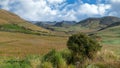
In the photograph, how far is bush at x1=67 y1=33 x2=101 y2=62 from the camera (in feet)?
71.8

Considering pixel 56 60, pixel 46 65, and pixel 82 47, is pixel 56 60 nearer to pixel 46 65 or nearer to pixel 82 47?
pixel 46 65

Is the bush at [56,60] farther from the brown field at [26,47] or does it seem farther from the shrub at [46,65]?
the brown field at [26,47]

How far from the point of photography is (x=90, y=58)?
73.4 ft

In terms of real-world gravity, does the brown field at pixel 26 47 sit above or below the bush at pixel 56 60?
below

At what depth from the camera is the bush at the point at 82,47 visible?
21.9 metres

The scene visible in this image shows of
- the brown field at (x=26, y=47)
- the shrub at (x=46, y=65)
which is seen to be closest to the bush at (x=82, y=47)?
the shrub at (x=46, y=65)

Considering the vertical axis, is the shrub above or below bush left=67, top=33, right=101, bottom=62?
below

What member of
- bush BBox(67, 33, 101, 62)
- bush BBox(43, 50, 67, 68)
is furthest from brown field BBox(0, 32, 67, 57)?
bush BBox(43, 50, 67, 68)

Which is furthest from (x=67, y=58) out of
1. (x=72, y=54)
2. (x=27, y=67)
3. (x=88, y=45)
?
(x=27, y=67)

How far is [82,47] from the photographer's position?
22188 mm

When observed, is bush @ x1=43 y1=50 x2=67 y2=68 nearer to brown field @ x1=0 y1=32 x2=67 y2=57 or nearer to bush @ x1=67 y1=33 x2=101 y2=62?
bush @ x1=67 y1=33 x2=101 y2=62

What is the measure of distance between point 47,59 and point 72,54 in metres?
2.64

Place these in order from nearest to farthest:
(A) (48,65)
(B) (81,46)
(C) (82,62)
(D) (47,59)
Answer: (A) (48,65) < (D) (47,59) < (C) (82,62) < (B) (81,46)

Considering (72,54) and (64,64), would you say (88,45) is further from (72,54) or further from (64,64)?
(64,64)
